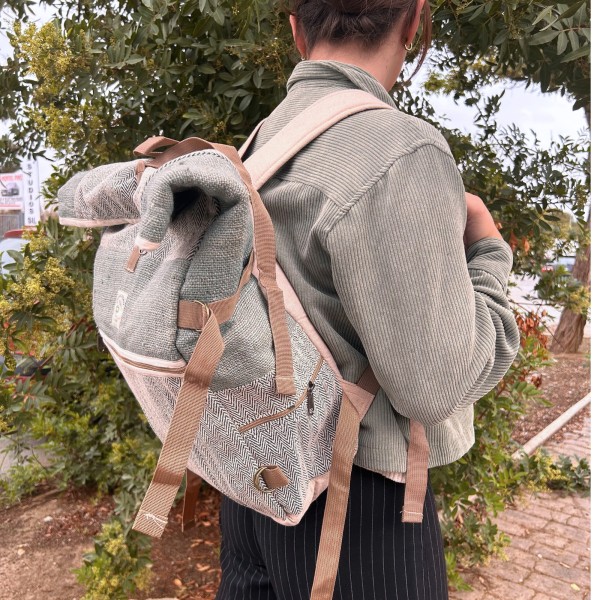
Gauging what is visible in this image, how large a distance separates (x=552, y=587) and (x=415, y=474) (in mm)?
2671

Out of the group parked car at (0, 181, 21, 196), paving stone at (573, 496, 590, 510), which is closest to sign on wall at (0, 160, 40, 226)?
parked car at (0, 181, 21, 196)

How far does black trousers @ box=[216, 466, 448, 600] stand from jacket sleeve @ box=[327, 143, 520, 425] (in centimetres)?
24

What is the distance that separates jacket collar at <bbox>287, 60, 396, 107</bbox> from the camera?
1.25 meters

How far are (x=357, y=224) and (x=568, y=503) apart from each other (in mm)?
4030

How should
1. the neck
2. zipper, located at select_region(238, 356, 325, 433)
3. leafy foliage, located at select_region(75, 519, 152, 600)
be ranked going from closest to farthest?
zipper, located at select_region(238, 356, 325, 433) < the neck < leafy foliage, located at select_region(75, 519, 152, 600)

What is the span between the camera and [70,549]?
138 inches

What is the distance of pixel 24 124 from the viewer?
285 centimetres

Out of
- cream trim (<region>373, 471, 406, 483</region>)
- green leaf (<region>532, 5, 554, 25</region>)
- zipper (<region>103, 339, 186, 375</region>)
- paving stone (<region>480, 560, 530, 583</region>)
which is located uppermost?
green leaf (<region>532, 5, 554, 25</region>)

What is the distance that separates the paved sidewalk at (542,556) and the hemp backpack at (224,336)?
2.55m

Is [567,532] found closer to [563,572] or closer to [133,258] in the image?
[563,572]

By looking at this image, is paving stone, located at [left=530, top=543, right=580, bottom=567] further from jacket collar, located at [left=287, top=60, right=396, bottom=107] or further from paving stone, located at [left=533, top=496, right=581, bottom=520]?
jacket collar, located at [left=287, top=60, right=396, bottom=107]

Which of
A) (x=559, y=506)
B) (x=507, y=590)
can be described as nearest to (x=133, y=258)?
(x=507, y=590)

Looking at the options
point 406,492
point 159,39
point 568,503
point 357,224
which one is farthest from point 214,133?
point 568,503

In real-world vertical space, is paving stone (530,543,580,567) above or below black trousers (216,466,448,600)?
below
